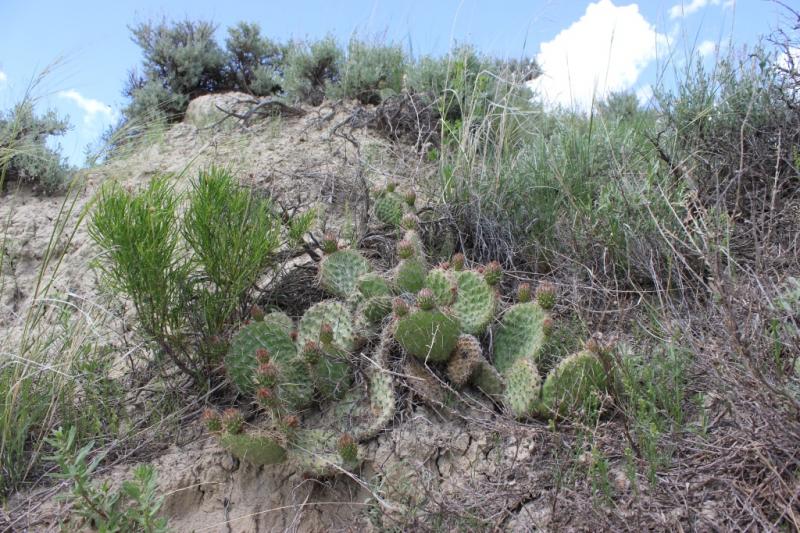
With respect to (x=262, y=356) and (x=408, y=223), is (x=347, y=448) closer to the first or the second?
(x=262, y=356)

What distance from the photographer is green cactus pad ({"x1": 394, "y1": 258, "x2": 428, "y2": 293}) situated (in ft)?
9.73

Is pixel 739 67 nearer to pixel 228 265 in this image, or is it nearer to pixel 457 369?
pixel 457 369

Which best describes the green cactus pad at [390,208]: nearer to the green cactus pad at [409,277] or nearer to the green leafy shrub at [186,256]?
the green cactus pad at [409,277]

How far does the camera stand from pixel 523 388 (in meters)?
2.46

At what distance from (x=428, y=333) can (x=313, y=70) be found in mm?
5321

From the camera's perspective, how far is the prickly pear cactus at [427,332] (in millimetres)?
2533

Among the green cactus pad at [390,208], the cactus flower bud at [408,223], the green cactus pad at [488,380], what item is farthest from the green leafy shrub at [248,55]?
the green cactus pad at [488,380]

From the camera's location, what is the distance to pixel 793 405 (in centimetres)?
180

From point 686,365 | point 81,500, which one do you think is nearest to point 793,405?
point 686,365

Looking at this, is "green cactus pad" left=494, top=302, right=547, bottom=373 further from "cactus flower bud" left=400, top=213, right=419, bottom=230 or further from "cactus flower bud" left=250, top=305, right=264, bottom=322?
"cactus flower bud" left=250, top=305, right=264, bottom=322

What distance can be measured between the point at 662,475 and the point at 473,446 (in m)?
0.71

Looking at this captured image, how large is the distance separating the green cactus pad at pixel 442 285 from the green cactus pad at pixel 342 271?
1.23ft

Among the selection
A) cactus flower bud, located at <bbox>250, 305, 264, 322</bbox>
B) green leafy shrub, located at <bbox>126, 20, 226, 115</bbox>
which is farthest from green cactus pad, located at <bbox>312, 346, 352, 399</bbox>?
green leafy shrub, located at <bbox>126, 20, 226, 115</bbox>

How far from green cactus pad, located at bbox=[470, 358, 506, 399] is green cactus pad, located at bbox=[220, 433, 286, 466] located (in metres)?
0.85
